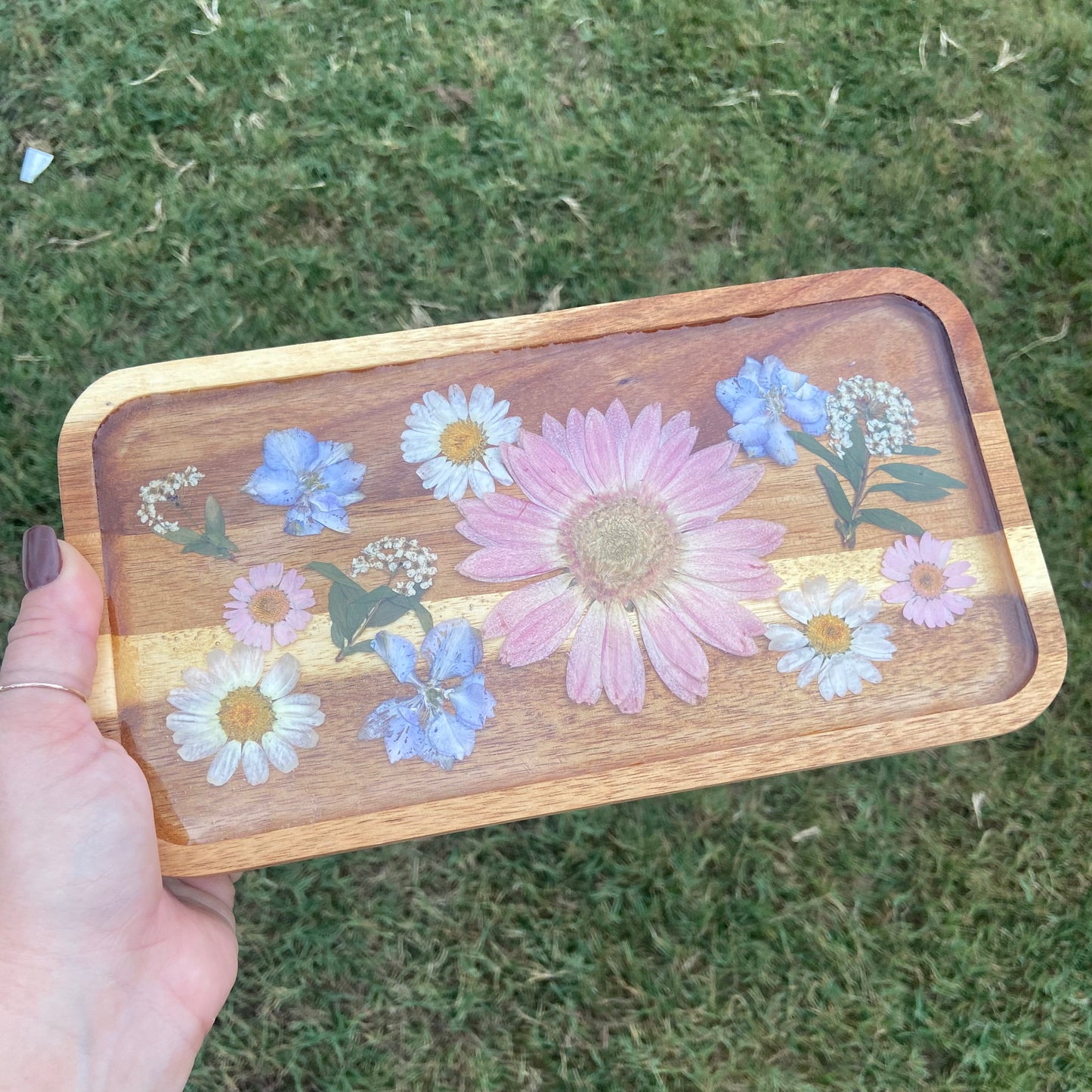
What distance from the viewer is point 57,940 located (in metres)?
0.94

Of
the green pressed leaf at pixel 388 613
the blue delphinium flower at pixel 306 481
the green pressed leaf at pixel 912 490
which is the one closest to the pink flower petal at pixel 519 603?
the green pressed leaf at pixel 388 613

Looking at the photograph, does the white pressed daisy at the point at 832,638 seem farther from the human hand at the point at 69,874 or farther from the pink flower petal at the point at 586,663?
the human hand at the point at 69,874

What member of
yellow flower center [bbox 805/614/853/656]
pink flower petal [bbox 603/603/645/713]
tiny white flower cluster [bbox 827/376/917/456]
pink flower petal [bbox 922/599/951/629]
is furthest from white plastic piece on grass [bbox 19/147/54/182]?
Result: pink flower petal [bbox 922/599/951/629]

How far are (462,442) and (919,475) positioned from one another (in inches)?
24.0

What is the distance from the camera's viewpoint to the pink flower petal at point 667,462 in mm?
1098

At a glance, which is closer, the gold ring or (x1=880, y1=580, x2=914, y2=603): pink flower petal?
the gold ring

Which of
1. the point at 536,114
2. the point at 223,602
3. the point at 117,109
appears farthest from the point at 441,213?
the point at 223,602

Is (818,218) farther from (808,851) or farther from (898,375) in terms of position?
(808,851)

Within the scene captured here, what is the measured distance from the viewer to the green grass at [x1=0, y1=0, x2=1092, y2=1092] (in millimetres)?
1280

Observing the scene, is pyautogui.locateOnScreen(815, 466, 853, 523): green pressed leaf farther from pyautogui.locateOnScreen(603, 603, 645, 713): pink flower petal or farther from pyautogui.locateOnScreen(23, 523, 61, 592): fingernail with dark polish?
pyautogui.locateOnScreen(23, 523, 61, 592): fingernail with dark polish

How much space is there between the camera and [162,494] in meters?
1.06

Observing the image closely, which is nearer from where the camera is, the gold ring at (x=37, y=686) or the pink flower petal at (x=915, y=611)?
the gold ring at (x=37, y=686)

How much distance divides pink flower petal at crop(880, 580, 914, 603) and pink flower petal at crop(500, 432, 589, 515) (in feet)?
1.34

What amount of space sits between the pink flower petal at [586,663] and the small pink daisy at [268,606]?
0.34 metres
